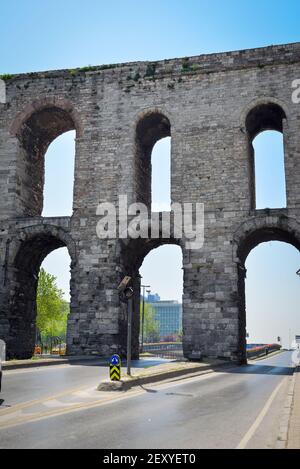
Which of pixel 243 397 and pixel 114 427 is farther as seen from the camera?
pixel 243 397

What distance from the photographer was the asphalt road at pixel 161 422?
6.19 metres

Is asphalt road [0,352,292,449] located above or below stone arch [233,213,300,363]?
below

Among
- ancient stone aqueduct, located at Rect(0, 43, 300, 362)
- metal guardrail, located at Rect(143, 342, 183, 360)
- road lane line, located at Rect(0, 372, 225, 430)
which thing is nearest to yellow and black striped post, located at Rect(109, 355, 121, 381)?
road lane line, located at Rect(0, 372, 225, 430)

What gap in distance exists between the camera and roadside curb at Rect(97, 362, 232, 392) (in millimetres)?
11234

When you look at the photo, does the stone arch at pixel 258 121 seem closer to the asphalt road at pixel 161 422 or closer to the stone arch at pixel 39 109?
the stone arch at pixel 39 109

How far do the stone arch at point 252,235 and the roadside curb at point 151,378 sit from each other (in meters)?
4.67

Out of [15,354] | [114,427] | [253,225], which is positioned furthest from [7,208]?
[114,427]

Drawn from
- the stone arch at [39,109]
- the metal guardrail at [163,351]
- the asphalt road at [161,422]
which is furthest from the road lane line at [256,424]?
the stone arch at [39,109]

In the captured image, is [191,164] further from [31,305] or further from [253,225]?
[31,305]

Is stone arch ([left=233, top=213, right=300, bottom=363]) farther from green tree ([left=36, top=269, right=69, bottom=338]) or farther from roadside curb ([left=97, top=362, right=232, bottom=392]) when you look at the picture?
green tree ([left=36, top=269, right=69, bottom=338])

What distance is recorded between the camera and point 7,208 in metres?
25.0

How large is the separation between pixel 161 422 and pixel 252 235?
16756mm

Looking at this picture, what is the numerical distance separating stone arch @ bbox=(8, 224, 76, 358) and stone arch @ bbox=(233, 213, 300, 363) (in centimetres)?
801

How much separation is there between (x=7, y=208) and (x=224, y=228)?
11.0 m
